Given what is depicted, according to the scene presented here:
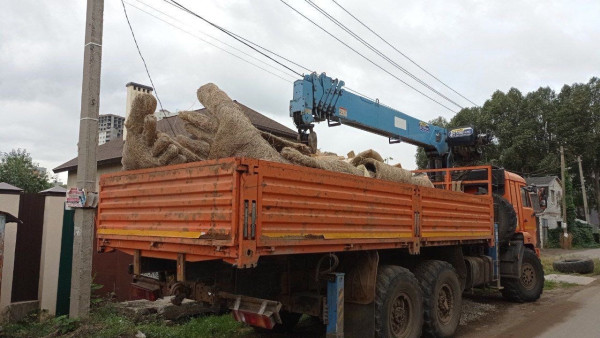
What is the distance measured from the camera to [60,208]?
736 cm

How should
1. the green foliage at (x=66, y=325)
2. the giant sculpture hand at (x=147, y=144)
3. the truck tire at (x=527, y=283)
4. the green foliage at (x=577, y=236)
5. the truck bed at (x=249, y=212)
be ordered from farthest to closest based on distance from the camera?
the green foliage at (x=577, y=236)
the truck tire at (x=527, y=283)
the green foliage at (x=66, y=325)
the giant sculpture hand at (x=147, y=144)
the truck bed at (x=249, y=212)

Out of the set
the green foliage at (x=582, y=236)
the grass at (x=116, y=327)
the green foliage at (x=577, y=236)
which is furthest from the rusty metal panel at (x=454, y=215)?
the green foliage at (x=582, y=236)

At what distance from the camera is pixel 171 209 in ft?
14.4

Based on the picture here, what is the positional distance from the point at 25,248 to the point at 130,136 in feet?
11.0

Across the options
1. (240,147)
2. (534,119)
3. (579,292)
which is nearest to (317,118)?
(240,147)

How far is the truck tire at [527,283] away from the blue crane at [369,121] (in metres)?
2.65

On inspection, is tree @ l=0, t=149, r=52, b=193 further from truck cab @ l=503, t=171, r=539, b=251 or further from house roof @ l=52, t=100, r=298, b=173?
truck cab @ l=503, t=171, r=539, b=251

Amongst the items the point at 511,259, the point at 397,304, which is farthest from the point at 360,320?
the point at 511,259

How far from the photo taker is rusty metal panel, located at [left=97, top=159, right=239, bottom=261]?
12.5ft

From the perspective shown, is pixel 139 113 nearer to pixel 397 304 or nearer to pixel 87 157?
pixel 87 157

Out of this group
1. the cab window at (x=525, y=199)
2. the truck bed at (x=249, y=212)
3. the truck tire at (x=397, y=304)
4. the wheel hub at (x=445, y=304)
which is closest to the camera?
the truck bed at (x=249, y=212)

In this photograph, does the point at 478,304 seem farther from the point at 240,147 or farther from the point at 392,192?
the point at 240,147

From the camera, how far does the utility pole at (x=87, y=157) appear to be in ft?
20.8

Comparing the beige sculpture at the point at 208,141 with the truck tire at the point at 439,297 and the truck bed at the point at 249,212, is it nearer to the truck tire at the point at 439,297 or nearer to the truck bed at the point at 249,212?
the truck bed at the point at 249,212
